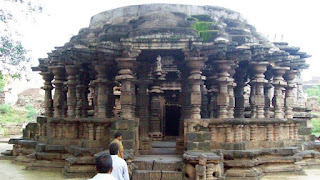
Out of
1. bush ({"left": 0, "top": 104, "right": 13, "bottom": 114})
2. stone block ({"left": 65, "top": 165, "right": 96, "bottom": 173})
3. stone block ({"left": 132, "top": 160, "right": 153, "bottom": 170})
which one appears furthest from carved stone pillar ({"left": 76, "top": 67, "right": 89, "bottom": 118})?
bush ({"left": 0, "top": 104, "right": 13, "bottom": 114})

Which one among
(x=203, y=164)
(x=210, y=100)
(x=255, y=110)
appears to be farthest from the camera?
(x=210, y=100)

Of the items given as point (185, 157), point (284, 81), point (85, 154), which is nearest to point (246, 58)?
point (284, 81)

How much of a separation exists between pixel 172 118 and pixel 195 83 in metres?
→ 6.66

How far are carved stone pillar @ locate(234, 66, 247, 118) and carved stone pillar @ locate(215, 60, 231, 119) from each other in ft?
6.20

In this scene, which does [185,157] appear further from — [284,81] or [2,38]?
[2,38]

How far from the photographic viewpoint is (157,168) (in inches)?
316

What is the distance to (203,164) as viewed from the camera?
24.4 ft

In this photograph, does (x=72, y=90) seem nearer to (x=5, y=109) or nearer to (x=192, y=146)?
(x=192, y=146)

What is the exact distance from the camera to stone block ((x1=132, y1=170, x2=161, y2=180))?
7.75m

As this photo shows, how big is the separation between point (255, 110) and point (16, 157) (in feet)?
25.9

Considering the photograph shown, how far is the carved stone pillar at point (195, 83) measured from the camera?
8719mm

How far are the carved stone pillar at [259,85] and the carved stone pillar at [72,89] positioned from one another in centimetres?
531

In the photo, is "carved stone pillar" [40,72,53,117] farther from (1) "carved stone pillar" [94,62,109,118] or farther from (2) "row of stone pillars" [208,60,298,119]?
(2) "row of stone pillars" [208,60,298,119]

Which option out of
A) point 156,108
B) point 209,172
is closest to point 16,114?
point 156,108
